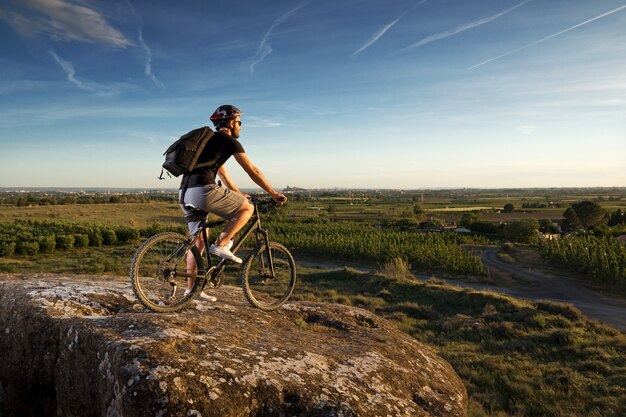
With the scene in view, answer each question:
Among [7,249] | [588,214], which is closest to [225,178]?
[7,249]

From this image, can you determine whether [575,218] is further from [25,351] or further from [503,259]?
[25,351]

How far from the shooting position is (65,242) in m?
50.1

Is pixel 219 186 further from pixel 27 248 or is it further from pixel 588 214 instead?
pixel 588 214

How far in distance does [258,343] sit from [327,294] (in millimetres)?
21509

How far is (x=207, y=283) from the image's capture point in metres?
5.48

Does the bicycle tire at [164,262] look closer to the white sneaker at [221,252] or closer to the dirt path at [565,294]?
the white sneaker at [221,252]

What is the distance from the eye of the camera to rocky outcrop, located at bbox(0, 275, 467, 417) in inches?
132

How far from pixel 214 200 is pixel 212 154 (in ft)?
1.87

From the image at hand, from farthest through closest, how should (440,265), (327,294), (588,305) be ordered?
(440,265)
(588,305)
(327,294)

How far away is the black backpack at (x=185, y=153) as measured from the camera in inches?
187

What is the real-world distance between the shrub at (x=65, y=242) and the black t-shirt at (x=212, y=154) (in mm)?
53445

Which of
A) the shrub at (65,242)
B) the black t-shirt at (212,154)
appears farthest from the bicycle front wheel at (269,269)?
the shrub at (65,242)

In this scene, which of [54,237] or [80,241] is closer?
[54,237]

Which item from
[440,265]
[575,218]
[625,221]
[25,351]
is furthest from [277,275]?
[625,221]
